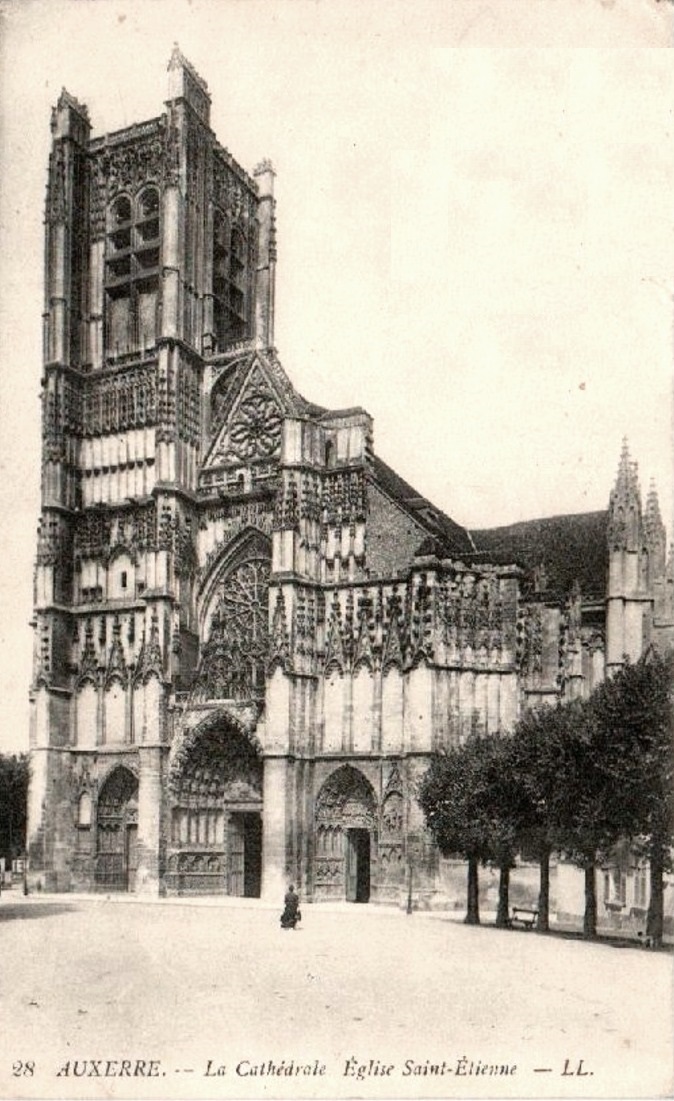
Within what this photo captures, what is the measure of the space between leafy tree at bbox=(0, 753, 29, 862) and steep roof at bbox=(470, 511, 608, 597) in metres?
22.1

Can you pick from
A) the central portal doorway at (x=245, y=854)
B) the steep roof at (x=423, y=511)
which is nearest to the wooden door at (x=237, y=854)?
the central portal doorway at (x=245, y=854)

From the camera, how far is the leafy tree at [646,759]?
900 inches

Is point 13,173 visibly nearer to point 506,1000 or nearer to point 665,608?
point 506,1000

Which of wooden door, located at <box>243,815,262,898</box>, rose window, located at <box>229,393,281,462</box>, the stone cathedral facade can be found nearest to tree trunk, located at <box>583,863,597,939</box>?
the stone cathedral facade

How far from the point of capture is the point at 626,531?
3647cm

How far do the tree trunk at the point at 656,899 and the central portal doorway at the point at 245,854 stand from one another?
17.7 m

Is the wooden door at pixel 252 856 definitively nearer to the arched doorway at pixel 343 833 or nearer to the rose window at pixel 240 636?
the arched doorway at pixel 343 833

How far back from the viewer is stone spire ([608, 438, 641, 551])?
119 ft

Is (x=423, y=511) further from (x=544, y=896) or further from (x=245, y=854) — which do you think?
(x=544, y=896)

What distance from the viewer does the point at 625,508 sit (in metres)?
36.7

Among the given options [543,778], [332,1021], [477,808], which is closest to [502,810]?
[477,808]

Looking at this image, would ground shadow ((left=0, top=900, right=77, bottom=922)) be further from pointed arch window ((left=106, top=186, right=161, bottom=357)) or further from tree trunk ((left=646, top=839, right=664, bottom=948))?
pointed arch window ((left=106, top=186, right=161, bottom=357))

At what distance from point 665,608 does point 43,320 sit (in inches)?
934

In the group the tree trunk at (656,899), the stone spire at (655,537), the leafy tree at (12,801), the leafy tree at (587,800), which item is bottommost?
the leafy tree at (12,801)
